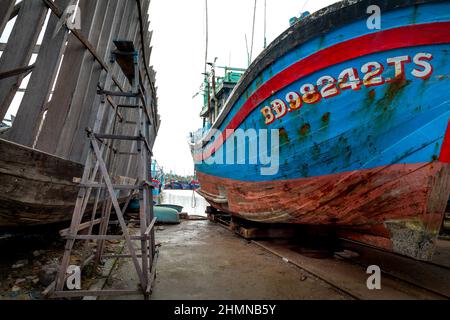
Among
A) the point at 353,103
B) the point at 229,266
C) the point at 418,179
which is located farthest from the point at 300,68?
the point at 229,266

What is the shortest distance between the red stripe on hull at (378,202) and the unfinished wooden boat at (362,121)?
12mm

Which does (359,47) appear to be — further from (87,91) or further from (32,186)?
(32,186)

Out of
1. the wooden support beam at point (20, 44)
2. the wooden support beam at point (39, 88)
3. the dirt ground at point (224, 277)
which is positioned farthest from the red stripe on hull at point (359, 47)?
the wooden support beam at point (20, 44)

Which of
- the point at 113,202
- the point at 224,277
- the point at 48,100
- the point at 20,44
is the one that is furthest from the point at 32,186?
the point at 224,277

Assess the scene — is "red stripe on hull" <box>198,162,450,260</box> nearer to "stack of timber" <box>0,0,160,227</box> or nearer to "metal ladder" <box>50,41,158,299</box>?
"metal ladder" <box>50,41,158,299</box>

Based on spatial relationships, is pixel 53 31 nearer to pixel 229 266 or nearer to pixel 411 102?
pixel 229 266

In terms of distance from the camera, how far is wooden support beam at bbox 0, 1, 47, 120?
2.38 metres

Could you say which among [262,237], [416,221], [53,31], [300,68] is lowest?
[262,237]

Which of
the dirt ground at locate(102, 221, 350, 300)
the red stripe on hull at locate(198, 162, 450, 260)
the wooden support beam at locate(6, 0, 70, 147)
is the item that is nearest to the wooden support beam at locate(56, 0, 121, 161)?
the wooden support beam at locate(6, 0, 70, 147)

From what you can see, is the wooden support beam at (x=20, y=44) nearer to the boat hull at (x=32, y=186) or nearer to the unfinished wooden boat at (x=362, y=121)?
the boat hull at (x=32, y=186)

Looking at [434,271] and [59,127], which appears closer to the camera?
[59,127]
